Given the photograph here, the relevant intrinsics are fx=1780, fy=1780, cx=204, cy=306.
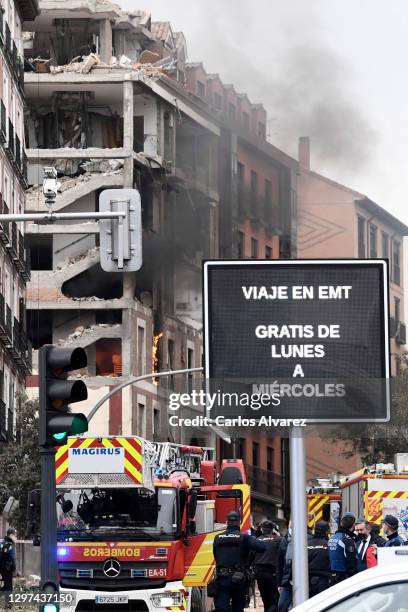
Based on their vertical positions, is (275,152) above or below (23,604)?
above

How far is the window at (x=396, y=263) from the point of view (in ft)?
299

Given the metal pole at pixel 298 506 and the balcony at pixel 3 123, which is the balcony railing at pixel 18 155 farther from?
the metal pole at pixel 298 506

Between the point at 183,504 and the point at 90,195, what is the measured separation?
48.4 meters

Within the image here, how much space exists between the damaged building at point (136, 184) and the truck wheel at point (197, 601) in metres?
41.4

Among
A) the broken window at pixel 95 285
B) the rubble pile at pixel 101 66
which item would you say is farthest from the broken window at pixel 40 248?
the rubble pile at pixel 101 66

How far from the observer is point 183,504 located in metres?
26.4

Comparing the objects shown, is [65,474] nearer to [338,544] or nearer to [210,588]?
[210,588]

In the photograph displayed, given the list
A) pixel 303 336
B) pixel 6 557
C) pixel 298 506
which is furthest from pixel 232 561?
pixel 6 557

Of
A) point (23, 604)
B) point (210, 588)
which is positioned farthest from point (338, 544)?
point (23, 604)

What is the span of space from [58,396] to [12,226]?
44.2 metres

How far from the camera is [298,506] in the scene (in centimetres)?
1708

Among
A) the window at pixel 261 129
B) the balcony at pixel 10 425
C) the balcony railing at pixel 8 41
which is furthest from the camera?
the window at pixel 261 129

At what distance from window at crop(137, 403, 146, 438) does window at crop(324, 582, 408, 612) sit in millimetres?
61988

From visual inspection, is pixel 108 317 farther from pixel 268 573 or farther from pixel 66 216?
pixel 66 216
